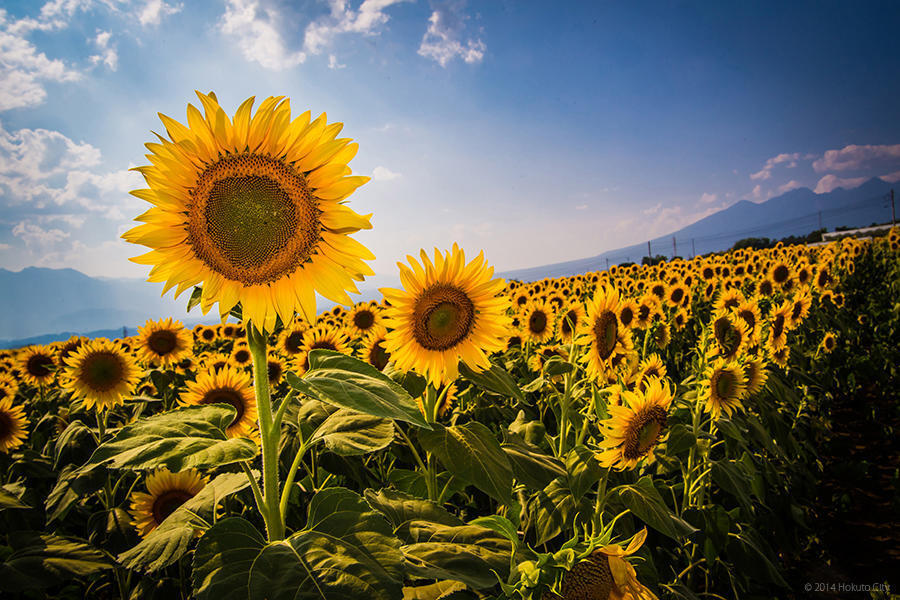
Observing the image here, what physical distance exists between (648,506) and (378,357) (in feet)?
7.43

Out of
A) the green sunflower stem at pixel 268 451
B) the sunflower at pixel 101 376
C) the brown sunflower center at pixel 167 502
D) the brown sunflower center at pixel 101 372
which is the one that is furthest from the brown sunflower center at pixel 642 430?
the brown sunflower center at pixel 101 372

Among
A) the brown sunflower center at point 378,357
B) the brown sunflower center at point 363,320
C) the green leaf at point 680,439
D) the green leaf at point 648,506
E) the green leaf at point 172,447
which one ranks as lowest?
the green leaf at point 648,506

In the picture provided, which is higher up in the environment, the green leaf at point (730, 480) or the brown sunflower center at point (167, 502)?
the brown sunflower center at point (167, 502)

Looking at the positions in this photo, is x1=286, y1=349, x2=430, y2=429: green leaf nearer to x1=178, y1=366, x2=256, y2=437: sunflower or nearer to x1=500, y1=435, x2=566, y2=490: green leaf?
x1=500, y1=435, x2=566, y2=490: green leaf

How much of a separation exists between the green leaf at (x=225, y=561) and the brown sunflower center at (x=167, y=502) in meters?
2.25

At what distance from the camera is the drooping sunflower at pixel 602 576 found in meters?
1.11

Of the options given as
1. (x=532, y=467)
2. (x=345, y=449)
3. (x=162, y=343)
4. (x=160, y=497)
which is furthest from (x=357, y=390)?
(x=162, y=343)

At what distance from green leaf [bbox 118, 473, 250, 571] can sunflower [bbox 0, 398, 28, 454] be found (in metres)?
3.35

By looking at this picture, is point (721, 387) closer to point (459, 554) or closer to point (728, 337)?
point (728, 337)

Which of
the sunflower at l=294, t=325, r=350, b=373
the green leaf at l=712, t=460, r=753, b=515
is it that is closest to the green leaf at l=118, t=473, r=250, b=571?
the green leaf at l=712, t=460, r=753, b=515

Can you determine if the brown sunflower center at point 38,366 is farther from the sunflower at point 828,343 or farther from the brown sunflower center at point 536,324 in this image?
the sunflower at point 828,343

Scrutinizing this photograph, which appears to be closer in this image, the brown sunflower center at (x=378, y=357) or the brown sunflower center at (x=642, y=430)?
the brown sunflower center at (x=642, y=430)

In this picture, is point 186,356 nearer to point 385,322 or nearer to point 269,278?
point 385,322

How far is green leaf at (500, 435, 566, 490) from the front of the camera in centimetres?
174
